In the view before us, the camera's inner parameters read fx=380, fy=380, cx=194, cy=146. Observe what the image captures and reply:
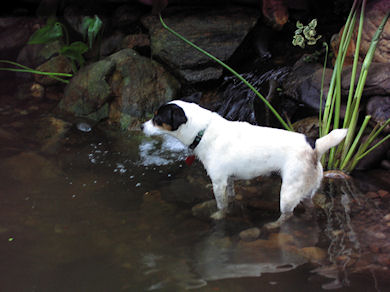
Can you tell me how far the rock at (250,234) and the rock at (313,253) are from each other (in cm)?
39

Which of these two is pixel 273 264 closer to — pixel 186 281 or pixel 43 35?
pixel 186 281

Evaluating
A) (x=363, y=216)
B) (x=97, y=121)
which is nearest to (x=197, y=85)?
(x=97, y=121)

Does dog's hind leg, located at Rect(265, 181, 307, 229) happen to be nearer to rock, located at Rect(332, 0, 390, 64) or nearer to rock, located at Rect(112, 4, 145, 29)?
rock, located at Rect(332, 0, 390, 64)

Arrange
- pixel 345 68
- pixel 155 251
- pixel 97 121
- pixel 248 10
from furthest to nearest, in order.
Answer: pixel 248 10
pixel 97 121
pixel 345 68
pixel 155 251

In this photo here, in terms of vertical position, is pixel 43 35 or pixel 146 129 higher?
pixel 43 35

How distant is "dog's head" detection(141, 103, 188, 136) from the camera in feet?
9.91

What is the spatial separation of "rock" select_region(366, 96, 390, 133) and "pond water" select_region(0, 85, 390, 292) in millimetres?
718

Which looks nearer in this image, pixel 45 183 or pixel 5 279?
pixel 5 279

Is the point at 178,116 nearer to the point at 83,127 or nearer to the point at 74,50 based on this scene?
the point at 83,127

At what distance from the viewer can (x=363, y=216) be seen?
319 centimetres

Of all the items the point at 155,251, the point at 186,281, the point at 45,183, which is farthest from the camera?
the point at 45,183

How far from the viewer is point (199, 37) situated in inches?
220

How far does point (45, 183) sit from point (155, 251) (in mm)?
1650

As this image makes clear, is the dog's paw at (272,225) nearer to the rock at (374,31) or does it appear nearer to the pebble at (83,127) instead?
the rock at (374,31)
